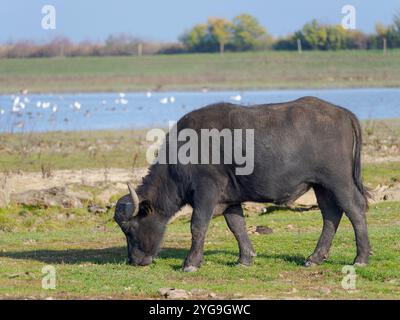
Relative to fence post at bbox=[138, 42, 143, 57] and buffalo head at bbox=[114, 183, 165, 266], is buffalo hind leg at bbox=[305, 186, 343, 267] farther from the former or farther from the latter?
fence post at bbox=[138, 42, 143, 57]

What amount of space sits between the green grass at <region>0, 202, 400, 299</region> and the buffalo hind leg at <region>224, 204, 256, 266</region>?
20cm

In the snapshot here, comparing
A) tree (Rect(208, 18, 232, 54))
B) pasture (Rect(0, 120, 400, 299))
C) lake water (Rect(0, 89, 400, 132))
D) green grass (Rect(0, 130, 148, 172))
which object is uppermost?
tree (Rect(208, 18, 232, 54))

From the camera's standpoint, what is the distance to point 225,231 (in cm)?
1608

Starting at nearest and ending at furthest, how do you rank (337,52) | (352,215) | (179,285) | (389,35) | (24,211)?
(179,285), (352,215), (24,211), (337,52), (389,35)

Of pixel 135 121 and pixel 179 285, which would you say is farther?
pixel 135 121

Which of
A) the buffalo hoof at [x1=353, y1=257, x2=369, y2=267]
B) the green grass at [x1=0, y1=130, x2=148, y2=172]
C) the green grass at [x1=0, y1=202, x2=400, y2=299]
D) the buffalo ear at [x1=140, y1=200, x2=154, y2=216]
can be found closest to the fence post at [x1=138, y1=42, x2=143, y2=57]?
the green grass at [x1=0, y1=130, x2=148, y2=172]

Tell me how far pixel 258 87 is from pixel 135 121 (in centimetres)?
1585

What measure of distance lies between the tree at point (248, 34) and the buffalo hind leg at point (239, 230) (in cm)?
6344

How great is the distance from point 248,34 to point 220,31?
7.04 ft

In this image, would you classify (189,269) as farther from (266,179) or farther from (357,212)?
(357,212)

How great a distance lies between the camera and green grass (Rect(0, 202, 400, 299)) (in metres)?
11.1

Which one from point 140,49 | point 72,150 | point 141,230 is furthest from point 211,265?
point 140,49
